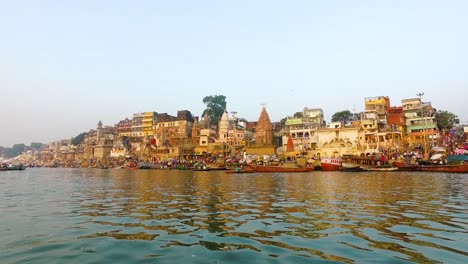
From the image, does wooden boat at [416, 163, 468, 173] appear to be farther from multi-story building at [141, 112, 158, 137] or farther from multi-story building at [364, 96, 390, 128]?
multi-story building at [141, 112, 158, 137]

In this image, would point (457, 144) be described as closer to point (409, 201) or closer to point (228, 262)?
point (409, 201)

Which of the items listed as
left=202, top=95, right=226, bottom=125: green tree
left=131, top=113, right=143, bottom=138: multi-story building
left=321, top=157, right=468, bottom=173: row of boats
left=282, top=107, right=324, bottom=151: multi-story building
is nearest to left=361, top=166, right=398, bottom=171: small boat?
left=321, top=157, right=468, bottom=173: row of boats

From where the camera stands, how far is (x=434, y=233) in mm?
8375

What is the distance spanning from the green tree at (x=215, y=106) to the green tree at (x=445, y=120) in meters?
67.2

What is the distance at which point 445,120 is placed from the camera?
3100 inches

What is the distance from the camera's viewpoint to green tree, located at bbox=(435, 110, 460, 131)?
7825cm

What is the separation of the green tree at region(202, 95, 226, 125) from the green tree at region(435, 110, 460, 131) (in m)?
67.2

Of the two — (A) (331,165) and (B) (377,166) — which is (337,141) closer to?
(A) (331,165)

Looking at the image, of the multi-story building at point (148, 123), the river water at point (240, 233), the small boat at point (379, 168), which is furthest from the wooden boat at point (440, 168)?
the multi-story building at point (148, 123)

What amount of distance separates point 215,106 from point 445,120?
71.1 m

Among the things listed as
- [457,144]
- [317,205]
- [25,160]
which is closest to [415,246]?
[317,205]

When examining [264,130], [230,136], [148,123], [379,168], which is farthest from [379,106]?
[148,123]

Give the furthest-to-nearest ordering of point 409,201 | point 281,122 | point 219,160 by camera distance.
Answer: point 281,122
point 219,160
point 409,201

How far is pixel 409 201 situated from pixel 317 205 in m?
4.79
